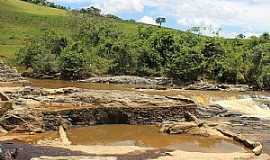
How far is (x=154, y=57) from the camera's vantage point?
6956cm

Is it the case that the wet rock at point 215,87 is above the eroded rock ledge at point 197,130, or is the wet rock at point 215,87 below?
above

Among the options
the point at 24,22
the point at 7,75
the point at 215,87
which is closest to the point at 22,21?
the point at 24,22

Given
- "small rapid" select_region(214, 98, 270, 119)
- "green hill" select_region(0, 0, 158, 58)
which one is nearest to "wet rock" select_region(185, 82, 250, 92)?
"small rapid" select_region(214, 98, 270, 119)

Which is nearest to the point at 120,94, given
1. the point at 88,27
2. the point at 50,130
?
the point at 50,130

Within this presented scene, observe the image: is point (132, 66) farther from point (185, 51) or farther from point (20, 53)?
point (20, 53)

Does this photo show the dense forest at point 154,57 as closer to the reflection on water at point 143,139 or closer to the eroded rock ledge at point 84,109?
the eroded rock ledge at point 84,109

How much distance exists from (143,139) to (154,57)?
40174mm

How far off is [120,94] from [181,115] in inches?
182

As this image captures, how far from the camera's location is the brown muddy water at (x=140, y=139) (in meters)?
28.2

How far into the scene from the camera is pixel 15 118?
29719 mm

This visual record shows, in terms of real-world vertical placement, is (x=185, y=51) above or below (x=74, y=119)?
above

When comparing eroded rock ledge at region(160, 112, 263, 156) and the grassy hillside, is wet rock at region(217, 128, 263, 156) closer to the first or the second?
eroded rock ledge at region(160, 112, 263, 156)

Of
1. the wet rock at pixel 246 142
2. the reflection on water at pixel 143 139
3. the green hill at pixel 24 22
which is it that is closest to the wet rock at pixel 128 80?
the green hill at pixel 24 22

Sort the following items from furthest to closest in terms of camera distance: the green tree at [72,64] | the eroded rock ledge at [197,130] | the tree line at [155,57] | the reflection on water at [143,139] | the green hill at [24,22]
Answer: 1. the green hill at [24,22]
2. the tree line at [155,57]
3. the green tree at [72,64]
4. the eroded rock ledge at [197,130]
5. the reflection on water at [143,139]
